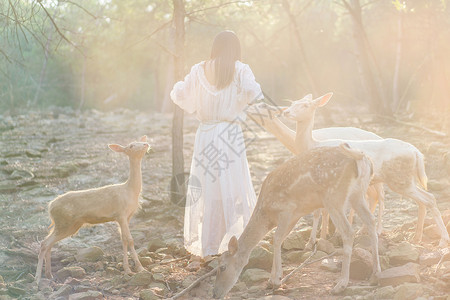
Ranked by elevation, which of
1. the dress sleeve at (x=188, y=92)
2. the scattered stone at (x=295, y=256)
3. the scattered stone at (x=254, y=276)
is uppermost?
the dress sleeve at (x=188, y=92)

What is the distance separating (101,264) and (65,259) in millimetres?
561

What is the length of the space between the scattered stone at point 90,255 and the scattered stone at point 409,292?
3880 millimetres

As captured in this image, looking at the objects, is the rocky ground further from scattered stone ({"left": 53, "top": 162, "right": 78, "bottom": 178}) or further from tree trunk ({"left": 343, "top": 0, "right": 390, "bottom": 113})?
tree trunk ({"left": 343, "top": 0, "right": 390, "bottom": 113})

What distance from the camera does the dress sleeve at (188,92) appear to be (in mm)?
6953

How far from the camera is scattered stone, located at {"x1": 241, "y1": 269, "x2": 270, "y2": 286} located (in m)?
6.16

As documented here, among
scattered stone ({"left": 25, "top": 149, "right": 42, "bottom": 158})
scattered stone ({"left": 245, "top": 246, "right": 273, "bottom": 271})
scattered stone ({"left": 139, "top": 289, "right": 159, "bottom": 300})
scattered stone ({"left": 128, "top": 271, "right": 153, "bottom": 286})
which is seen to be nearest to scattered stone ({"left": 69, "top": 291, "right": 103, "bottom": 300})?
scattered stone ({"left": 139, "top": 289, "right": 159, "bottom": 300})

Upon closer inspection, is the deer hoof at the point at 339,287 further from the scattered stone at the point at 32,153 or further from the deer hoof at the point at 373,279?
the scattered stone at the point at 32,153

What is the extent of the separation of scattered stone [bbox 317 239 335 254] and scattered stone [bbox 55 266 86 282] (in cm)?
288

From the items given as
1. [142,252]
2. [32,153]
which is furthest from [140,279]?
[32,153]

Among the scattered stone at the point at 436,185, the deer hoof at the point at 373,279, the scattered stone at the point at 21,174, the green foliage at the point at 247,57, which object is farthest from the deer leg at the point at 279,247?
the green foliage at the point at 247,57

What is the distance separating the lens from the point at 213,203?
6965 millimetres

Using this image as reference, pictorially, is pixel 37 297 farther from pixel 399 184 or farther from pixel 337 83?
pixel 337 83

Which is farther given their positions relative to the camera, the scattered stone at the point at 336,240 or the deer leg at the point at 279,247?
the scattered stone at the point at 336,240

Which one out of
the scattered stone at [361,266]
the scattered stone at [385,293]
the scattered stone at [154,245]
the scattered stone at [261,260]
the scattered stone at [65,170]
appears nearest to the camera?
the scattered stone at [385,293]
